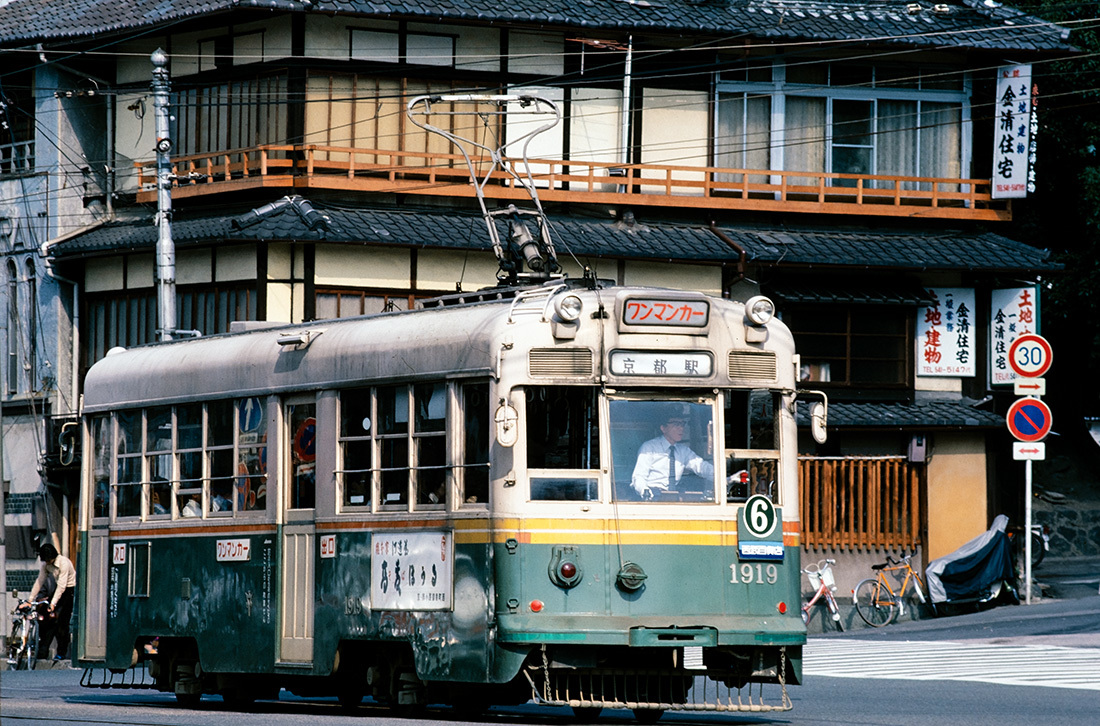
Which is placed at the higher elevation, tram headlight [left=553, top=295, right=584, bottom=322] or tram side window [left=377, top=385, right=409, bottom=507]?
tram headlight [left=553, top=295, right=584, bottom=322]

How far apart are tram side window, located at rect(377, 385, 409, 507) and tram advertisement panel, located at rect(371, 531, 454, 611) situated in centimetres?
32

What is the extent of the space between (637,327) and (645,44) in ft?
60.2

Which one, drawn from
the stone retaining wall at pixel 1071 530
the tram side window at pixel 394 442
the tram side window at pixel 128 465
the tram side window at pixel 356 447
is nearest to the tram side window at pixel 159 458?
the tram side window at pixel 128 465

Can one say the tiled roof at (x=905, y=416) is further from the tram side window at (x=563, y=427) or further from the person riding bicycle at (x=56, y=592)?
the tram side window at (x=563, y=427)

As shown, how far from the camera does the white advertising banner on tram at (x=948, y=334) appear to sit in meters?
31.3

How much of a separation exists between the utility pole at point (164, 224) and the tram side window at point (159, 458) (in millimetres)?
6342

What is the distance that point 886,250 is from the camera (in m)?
30.6

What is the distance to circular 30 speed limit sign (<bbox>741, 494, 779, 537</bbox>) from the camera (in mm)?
12992

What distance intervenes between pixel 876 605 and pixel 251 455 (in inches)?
579

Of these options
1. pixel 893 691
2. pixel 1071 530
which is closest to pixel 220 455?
pixel 893 691

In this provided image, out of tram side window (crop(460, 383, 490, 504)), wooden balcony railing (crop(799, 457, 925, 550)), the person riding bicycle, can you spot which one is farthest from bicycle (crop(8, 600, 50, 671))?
tram side window (crop(460, 383, 490, 504))

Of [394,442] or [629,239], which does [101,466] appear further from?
[629,239]

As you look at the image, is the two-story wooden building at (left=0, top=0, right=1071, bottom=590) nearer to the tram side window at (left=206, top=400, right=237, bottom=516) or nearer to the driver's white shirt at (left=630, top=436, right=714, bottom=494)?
the tram side window at (left=206, top=400, right=237, bottom=516)

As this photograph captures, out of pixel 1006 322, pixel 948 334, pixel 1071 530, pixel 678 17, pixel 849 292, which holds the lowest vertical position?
pixel 1071 530
